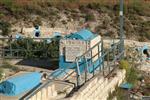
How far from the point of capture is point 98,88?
521 inches

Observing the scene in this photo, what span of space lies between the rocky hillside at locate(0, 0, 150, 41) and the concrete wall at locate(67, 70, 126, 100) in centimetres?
1759

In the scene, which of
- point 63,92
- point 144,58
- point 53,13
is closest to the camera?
point 63,92

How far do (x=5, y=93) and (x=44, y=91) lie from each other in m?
0.92

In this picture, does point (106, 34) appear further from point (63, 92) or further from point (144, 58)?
point (63, 92)

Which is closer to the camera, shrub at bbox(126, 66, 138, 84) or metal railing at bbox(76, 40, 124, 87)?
metal railing at bbox(76, 40, 124, 87)

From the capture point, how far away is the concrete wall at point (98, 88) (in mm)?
12211

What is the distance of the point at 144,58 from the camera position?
21.8 meters

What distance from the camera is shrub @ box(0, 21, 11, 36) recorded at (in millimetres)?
31758

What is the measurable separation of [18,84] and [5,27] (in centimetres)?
2134

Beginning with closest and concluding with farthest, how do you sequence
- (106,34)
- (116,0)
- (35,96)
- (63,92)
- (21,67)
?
(35,96) < (63,92) < (21,67) < (106,34) < (116,0)

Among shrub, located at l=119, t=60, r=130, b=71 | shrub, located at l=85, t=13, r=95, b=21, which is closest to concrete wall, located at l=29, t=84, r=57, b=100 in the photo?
shrub, located at l=119, t=60, r=130, b=71

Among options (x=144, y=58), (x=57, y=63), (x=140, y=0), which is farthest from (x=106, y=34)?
(x=57, y=63)

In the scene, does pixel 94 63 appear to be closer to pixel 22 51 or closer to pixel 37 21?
pixel 22 51

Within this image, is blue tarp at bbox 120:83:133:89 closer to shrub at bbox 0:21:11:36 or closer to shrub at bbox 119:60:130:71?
shrub at bbox 119:60:130:71
